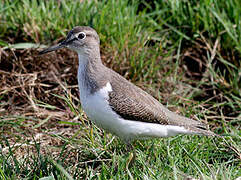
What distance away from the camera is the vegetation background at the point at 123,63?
4840 mm

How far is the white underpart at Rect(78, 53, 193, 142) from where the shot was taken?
3.95 m

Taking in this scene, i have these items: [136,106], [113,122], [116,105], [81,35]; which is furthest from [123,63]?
[113,122]

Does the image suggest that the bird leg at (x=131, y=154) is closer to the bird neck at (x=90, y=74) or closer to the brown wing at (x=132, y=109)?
the brown wing at (x=132, y=109)

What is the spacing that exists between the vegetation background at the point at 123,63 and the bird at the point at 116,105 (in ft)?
0.86

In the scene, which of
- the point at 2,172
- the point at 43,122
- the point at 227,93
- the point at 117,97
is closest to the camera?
the point at 2,172

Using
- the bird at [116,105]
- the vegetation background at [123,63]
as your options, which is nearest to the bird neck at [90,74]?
the bird at [116,105]

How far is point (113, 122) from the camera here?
13.1 feet

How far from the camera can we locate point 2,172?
3490 mm

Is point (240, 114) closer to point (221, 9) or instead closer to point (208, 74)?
point (208, 74)

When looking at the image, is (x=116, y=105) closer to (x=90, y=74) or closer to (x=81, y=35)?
(x=90, y=74)

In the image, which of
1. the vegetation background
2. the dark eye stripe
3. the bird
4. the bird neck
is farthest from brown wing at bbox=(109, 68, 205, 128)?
the dark eye stripe

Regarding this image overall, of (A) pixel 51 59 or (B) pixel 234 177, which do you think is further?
(A) pixel 51 59

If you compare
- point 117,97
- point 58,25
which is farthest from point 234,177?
point 58,25

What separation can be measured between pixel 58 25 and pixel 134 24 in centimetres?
107
